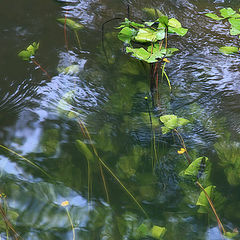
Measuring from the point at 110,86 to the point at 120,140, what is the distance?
350 millimetres

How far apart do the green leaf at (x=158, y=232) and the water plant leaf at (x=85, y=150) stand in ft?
1.30

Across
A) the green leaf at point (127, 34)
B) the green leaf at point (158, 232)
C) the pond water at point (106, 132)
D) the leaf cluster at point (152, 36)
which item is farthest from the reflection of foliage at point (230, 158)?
the green leaf at point (127, 34)

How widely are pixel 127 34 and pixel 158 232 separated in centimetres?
108

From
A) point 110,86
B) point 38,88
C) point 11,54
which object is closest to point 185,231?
point 110,86

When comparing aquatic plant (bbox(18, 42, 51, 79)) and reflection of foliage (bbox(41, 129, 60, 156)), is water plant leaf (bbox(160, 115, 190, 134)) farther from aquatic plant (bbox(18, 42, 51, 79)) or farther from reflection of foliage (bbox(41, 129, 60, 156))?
aquatic plant (bbox(18, 42, 51, 79))

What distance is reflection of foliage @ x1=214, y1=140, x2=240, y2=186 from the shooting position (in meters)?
1.29

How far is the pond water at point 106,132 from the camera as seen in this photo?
1.21 meters

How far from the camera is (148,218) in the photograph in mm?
1199

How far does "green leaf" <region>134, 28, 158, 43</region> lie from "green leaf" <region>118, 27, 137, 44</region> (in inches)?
1.3

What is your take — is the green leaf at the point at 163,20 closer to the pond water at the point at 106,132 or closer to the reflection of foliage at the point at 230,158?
the pond water at the point at 106,132

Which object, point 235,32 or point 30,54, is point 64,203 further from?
point 235,32

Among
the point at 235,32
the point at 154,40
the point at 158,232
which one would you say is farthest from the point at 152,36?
the point at 158,232

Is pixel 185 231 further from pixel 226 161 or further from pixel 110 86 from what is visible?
pixel 110 86

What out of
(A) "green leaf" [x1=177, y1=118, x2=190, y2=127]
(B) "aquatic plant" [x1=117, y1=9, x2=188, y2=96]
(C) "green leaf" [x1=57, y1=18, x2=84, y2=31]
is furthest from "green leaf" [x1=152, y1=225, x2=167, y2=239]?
(C) "green leaf" [x1=57, y1=18, x2=84, y2=31]
